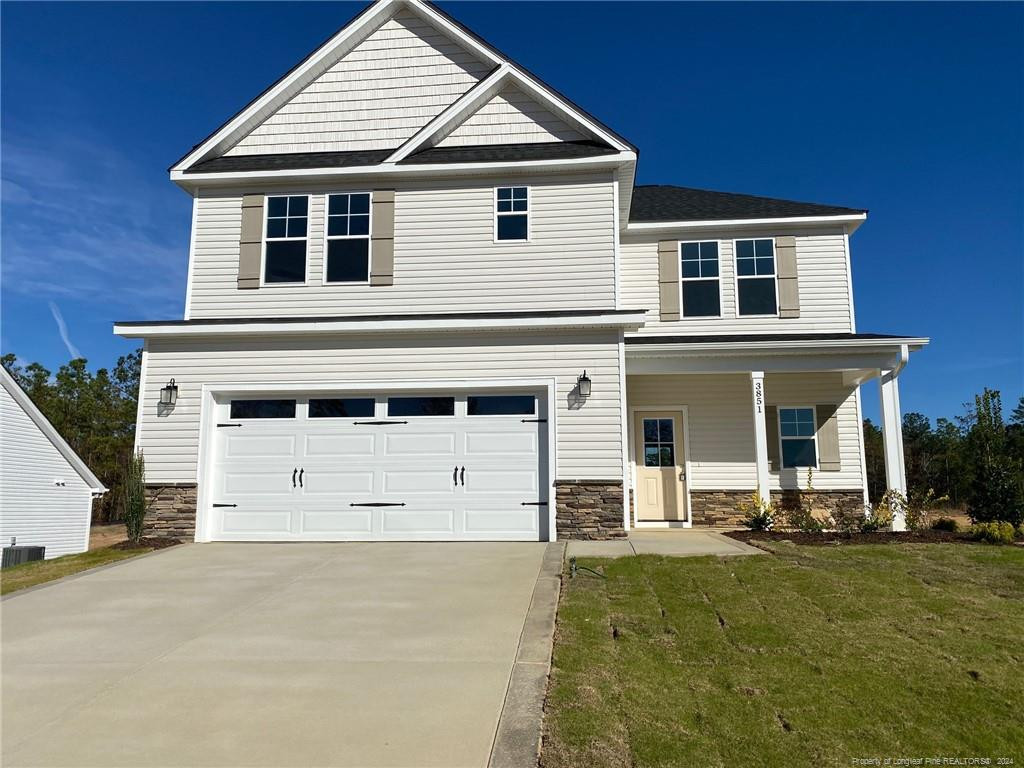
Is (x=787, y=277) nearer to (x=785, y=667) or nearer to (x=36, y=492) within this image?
(x=785, y=667)

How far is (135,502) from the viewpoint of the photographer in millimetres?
10414

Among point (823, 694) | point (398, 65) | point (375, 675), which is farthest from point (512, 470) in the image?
point (398, 65)

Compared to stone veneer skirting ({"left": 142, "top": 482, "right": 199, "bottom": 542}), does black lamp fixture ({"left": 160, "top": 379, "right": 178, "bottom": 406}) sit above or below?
above

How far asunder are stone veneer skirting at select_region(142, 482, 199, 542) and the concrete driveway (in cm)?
223

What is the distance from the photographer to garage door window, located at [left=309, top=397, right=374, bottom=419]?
35.5 feet

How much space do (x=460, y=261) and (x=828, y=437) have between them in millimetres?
7799

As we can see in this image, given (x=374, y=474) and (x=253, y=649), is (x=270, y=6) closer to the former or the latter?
(x=374, y=474)

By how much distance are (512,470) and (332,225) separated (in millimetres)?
5158

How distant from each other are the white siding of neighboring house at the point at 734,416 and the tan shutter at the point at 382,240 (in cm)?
523

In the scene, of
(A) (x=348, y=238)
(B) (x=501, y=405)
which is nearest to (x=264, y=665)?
(B) (x=501, y=405)

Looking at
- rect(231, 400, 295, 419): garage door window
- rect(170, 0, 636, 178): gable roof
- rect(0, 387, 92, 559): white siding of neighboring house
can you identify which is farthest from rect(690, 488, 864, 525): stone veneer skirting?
rect(0, 387, 92, 559): white siding of neighboring house

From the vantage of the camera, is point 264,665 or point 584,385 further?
point 584,385

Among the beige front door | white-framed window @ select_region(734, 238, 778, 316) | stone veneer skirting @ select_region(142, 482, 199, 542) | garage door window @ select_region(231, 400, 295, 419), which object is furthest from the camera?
white-framed window @ select_region(734, 238, 778, 316)

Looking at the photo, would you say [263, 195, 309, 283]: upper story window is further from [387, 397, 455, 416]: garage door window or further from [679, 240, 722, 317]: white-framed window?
[679, 240, 722, 317]: white-framed window
